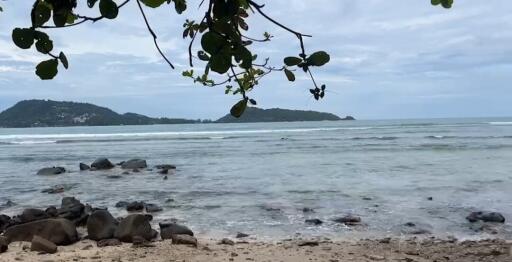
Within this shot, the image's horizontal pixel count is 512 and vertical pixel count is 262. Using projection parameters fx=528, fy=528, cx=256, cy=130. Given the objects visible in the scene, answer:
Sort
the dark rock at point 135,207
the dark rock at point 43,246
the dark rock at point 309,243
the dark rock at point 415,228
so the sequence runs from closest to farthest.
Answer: the dark rock at point 43,246 < the dark rock at point 309,243 < the dark rock at point 415,228 < the dark rock at point 135,207

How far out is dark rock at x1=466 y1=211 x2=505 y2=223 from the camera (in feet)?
33.0

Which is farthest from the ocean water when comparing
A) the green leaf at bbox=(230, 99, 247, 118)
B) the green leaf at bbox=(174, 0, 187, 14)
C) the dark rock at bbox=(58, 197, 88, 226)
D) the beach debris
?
the green leaf at bbox=(230, 99, 247, 118)

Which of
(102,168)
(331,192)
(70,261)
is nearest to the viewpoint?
(70,261)

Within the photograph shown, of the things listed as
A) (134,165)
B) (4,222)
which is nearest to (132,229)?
(4,222)

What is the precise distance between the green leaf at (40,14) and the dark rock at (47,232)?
7.72 metres

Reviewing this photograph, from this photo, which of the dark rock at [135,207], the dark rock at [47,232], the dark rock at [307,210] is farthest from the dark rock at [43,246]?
the dark rock at [307,210]

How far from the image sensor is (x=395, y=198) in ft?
43.7

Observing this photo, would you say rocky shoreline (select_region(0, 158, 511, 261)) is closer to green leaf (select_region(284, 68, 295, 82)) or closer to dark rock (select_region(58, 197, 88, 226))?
dark rock (select_region(58, 197, 88, 226))

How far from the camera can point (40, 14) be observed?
1.49 meters

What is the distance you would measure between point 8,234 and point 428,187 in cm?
1120

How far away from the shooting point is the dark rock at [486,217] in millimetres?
10070

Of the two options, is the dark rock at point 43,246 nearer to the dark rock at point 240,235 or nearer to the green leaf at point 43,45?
the dark rock at point 240,235

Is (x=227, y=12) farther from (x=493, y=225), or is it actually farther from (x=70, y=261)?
(x=493, y=225)

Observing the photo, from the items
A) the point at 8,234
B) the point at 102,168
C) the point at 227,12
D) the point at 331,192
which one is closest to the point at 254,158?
the point at 102,168
